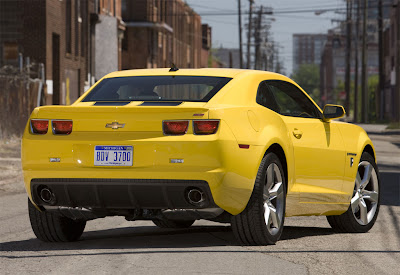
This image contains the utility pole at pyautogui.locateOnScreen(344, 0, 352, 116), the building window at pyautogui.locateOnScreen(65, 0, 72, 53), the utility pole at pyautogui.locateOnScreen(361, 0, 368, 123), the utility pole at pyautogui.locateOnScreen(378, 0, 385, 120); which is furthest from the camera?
the utility pole at pyautogui.locateOnScreen(344, 0, 352, 116)

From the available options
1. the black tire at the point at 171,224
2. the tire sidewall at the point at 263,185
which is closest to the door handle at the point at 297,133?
the tire sidewall at the point at 263,185

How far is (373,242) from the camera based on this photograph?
8875 millimetres

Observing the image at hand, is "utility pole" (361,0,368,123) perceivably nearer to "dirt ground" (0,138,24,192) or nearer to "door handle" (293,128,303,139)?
"dirt ground" (0,138,24,192)

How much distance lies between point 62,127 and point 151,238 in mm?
1613

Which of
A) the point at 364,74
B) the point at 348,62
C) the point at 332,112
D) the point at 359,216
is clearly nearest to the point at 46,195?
the point at 332,112

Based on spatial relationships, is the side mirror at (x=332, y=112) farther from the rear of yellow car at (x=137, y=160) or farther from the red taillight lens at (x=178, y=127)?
the red taillight lens at (x=178, y=127)

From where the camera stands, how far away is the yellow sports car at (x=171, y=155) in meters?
7.57

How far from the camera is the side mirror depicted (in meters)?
9.34

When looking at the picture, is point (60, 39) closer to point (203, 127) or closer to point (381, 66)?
point (381, 66)

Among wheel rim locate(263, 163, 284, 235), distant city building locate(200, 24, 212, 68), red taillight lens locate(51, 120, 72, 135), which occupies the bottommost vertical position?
wheel rim locate(263, 163, 284, 235)

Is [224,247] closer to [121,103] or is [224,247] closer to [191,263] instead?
[191,263]

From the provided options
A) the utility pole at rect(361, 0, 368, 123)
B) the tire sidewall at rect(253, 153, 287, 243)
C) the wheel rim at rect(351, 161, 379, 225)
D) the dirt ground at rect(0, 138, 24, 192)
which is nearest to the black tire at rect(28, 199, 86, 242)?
the tire sidewall at rect(253, 153, 287, 243)

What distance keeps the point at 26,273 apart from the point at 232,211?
71.7 inches

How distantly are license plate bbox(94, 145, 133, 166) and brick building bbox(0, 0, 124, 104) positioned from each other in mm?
29687
